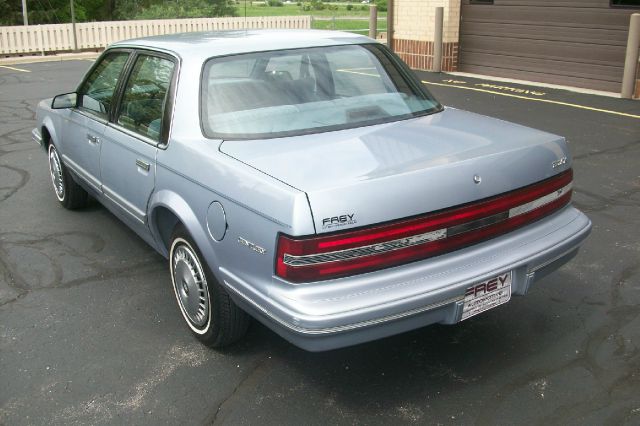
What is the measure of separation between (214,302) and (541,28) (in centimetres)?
1129

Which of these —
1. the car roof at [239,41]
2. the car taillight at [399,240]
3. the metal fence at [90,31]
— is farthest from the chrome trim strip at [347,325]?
the metal fence at [90,31]

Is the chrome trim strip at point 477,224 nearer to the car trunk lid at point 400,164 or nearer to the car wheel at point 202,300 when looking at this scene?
the car trunk lid at point 400,164

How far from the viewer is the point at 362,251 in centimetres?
278

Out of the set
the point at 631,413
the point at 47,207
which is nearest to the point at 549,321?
the point at 631,413

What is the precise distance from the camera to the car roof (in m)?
3.86

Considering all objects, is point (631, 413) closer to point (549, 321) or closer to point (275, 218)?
point (549, 321)

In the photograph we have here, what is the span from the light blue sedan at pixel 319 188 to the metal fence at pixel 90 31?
16.1 metres

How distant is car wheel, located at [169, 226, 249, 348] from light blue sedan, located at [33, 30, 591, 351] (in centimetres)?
1

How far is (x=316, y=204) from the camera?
2.70m

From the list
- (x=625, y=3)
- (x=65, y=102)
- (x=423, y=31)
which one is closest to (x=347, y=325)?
(x=65, y=102)

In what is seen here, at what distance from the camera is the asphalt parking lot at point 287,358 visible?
121 inches

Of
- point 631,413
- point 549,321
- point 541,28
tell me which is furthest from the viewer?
point 541,28

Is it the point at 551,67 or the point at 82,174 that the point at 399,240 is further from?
the point at 551,67

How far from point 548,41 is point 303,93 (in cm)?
1031
